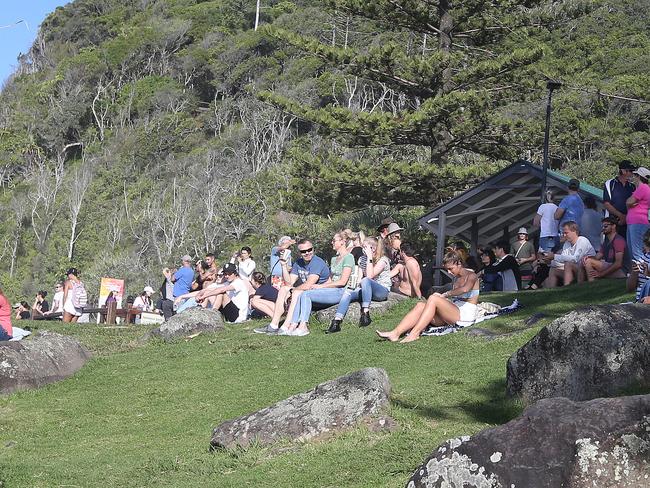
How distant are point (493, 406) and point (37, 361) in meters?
5.57

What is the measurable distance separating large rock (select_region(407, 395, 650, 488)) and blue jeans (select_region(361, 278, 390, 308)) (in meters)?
8.28

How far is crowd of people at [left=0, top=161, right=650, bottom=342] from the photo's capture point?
11805 millimetres

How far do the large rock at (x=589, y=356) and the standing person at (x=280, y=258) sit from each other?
7672mm

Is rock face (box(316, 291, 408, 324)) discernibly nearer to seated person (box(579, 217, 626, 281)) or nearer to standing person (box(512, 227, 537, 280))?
seated person (box(579, 217, 626, 281))

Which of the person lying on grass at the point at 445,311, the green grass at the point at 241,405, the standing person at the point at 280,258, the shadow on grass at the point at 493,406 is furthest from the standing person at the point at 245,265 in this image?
the shadow on grass at the point at 493,406

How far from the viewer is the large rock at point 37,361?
34.7 ft

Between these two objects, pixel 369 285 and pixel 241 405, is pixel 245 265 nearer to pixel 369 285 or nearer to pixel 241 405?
pixel 369 285

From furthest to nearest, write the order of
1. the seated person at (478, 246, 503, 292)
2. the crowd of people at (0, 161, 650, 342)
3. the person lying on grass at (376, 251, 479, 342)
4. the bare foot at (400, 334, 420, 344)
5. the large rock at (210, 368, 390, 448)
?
the seated person at (478, 246, 503, 292)
the crowd of people at (0, 161, 650, 342)
the person lying on grass at (376, 251, 479, 342)
the bare foot at (400, 334, 420, 344)
the large rock at (210, 368, 390, 448)

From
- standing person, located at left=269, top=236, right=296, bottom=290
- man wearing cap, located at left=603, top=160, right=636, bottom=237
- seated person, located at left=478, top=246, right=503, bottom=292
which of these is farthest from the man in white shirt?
standing person, located at left=269, top=236, right=296, bottom=290

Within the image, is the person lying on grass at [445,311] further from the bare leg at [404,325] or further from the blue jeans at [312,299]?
the blue jeans at [312,299]

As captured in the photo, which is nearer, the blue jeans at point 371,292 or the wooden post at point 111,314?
the blue jeans at point 371,292

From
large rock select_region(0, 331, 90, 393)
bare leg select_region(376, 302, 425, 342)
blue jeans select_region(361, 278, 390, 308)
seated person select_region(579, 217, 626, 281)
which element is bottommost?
large rock select_region(0, 331, 90, 393)

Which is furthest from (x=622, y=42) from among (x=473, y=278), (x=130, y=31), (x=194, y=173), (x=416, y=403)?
(x=130, y=31)

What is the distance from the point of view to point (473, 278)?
1174 cm
